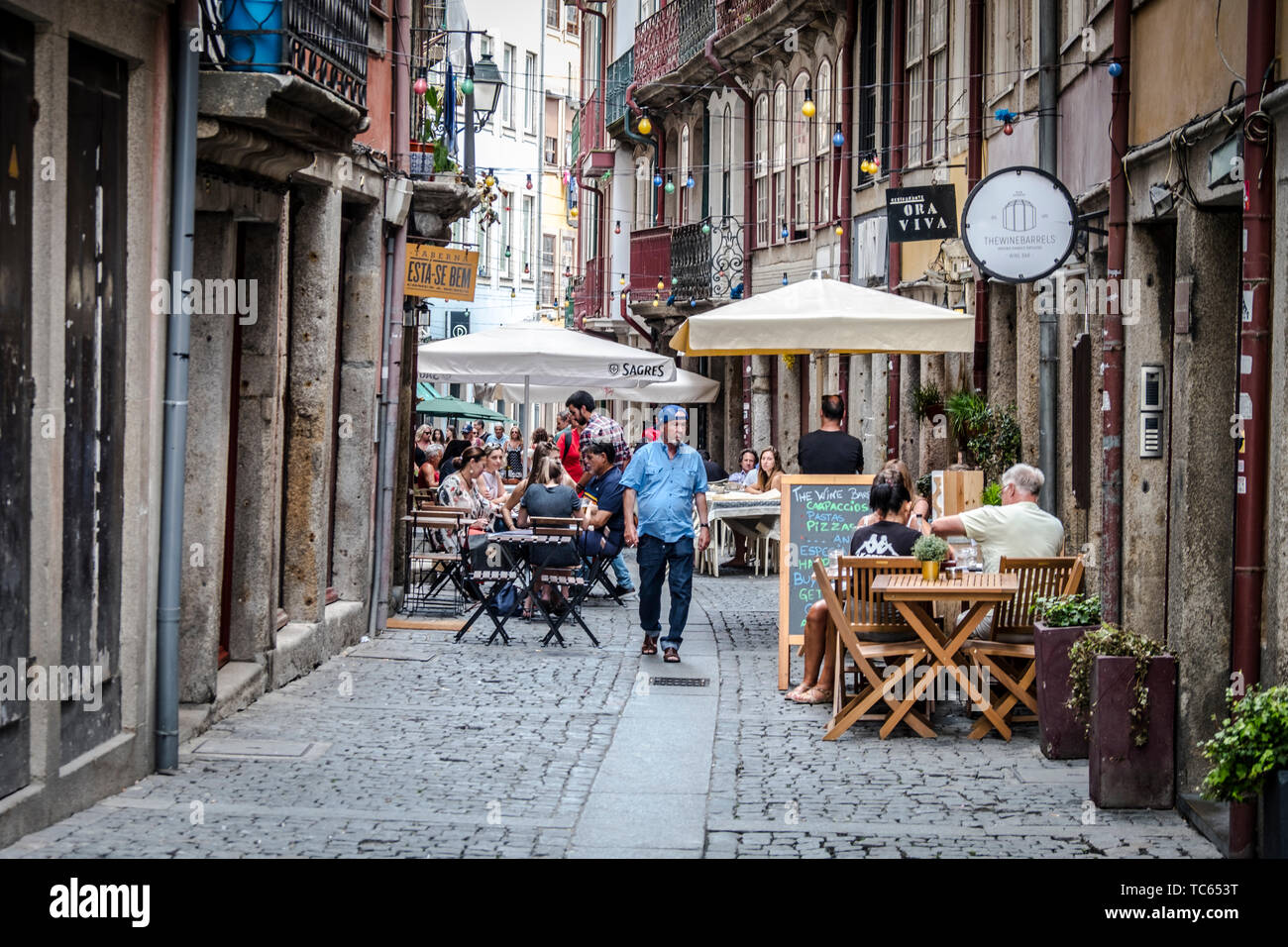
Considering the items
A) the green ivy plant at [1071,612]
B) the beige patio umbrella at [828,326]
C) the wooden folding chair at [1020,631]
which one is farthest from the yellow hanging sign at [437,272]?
the green ivy plant at [1071,612]

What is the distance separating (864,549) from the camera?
11.2m

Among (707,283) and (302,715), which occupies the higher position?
(707,283)

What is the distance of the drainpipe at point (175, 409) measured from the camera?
29.2 ft

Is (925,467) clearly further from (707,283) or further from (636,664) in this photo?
(707,283)

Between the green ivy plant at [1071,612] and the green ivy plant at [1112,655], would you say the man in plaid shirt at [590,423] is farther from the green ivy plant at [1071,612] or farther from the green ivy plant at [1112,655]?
the green ivy plant at [1112,655]

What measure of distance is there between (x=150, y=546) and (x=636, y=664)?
199 inches

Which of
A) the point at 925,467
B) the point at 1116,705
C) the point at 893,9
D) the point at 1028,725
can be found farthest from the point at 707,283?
the point at 1116,705

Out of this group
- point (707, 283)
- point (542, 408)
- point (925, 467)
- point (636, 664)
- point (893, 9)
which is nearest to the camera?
point (636, 664)

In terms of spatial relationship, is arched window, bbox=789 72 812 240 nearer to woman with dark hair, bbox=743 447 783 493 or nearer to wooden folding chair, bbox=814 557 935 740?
woman with dark hair, bbox=743 447 783 493

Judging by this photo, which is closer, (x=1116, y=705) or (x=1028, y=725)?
(x=1116, y=705)

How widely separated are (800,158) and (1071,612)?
1913 centimetres

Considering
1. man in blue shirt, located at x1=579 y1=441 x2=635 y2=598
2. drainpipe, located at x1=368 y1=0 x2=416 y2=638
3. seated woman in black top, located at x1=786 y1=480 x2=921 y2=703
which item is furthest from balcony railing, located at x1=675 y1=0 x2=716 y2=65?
seated woman in black top, located at x1=786 y1=480 x2=921 y2=703

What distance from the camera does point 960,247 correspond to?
18.9 meters

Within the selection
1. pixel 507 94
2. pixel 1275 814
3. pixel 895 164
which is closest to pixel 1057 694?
pixel 1275 814
